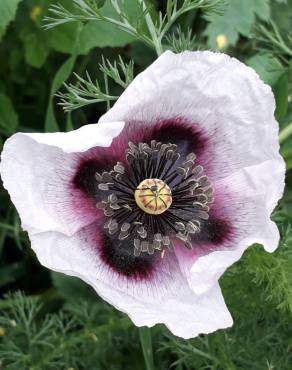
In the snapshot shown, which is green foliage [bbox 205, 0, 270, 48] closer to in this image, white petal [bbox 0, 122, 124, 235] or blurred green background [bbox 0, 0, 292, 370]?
blurred green background [bbox 0, 0, 292, 370]

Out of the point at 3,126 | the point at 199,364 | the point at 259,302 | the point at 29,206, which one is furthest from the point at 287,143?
the point at 29,206

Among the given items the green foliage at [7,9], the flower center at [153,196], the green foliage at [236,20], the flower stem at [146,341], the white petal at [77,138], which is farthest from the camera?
the green foliage at [236,20]

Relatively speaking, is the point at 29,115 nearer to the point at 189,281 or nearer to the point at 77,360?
the point at 77,360

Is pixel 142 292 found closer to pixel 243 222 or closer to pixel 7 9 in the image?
pixel 243 222

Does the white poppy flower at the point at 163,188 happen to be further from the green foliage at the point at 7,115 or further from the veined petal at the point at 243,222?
the green foliage at the point at 7,115

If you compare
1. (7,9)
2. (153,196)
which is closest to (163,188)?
(153,196)

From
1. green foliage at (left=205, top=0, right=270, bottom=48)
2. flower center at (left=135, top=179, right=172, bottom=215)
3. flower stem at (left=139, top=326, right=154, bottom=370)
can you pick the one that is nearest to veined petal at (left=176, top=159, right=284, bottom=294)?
flower center at (left=135, top=179, right=172, bottom=215)

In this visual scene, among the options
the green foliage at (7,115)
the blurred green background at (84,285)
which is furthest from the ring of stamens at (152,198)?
the green foliage at (7,115)
